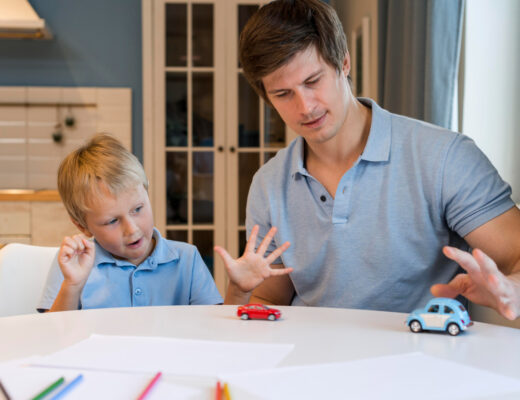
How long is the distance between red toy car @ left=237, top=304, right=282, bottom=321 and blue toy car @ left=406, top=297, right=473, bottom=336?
0.22 metres

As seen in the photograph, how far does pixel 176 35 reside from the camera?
161 inches

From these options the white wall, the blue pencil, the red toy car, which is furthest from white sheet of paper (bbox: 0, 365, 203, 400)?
the white wall

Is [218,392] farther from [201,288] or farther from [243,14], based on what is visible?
[243,14]

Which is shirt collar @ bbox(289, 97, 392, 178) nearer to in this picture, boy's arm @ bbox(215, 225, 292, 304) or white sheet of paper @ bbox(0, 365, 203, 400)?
boy's arm @ bbox(215, 225, 292, 304)

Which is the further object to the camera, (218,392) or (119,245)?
(119,245)

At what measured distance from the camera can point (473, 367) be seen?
0.73 meters

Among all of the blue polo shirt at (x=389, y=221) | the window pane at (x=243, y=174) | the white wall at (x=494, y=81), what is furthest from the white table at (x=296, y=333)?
the window pane at (x=243, y=174)

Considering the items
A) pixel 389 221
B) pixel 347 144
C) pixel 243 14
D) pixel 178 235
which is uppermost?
pixel 243 14

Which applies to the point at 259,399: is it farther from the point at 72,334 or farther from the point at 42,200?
the point at 42,200

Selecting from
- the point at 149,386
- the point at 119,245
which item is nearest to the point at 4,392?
the point at 149,386

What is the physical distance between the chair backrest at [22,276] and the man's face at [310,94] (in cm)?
73

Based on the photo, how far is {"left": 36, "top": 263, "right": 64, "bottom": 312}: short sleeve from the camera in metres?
1.43

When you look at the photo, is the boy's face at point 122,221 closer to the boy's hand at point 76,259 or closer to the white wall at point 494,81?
the boy's hand at point 76,259

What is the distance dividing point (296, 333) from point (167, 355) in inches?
8.4
